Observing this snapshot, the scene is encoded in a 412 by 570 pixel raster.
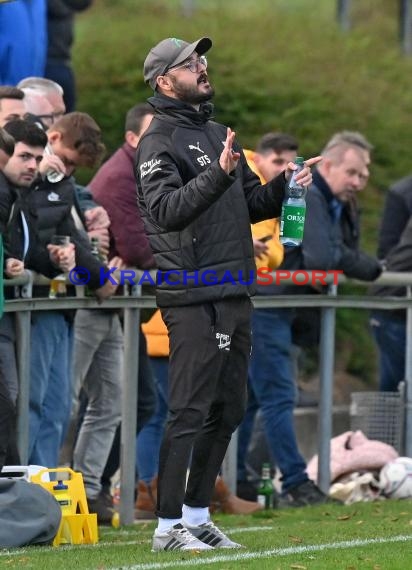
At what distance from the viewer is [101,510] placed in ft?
32.6

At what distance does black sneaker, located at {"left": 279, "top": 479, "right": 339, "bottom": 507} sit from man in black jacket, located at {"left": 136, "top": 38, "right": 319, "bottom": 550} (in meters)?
2.73

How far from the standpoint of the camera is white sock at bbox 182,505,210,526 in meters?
8.23

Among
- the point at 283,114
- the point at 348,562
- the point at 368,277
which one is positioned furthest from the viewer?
the point at 283,114

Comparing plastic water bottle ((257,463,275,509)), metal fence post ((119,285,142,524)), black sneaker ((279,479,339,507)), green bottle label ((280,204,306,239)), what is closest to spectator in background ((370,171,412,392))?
black sneaker ((279,479,339,507))

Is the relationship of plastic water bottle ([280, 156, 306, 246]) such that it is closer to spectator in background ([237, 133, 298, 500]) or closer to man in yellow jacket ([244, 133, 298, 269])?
spectator in background ([237, 133, 298, 500])

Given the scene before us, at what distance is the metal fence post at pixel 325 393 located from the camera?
11.1m

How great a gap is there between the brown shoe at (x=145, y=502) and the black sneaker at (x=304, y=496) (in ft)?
3.00

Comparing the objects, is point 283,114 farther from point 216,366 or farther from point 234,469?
point 216,366

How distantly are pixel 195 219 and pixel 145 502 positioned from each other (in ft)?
10.0

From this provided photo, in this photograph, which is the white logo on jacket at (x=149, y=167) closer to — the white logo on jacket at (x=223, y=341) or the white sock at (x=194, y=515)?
the white logo on jacket at (x=223, y=341)

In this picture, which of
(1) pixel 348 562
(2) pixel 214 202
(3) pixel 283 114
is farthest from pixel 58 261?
(3) pixel 283 114

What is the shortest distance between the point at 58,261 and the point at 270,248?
1835 mm

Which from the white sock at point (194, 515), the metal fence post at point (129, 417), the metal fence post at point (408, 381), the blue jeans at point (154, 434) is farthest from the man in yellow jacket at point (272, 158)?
the white sock at point (194, 515)

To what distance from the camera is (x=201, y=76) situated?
26.9 ft
